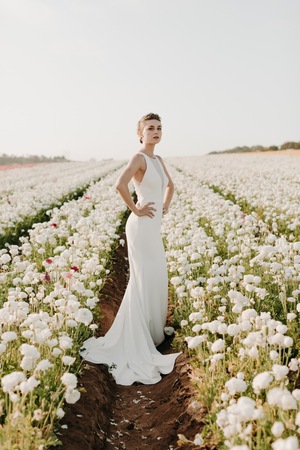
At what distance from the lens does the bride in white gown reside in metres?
5.74

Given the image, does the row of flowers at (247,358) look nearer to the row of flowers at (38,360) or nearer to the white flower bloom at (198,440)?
the white flower bloom at (198,440)

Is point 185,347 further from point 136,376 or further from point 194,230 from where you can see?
point 194,230

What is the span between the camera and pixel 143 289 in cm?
605

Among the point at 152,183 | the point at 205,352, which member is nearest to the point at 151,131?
the point at 152,183

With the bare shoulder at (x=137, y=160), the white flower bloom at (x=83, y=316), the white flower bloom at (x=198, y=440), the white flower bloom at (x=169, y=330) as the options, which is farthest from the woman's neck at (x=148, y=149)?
the white flower bloom at (x=198, y=440)

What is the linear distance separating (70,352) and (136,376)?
0.99 m

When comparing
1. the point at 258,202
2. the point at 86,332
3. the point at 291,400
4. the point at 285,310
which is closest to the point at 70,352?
the point at 86,332

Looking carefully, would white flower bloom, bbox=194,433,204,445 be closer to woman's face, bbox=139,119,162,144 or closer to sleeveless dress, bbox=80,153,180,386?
sleeveless dress, bbox=80,153,180,386

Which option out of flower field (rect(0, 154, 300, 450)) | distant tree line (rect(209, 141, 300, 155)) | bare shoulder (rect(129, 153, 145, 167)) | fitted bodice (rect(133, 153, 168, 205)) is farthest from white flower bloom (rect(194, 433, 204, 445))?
distant tree line (rect(209, 141, 300, 155))

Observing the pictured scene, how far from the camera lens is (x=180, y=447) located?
Result: 4277 millimetres

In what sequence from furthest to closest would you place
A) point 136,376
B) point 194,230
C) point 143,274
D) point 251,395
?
1. point 194,230
2. point 143,274
3. point 136,376
4. point 251,395

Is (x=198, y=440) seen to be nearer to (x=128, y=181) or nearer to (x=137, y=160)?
(x=128, y=181)

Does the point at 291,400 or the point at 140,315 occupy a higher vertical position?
the point at 291,400

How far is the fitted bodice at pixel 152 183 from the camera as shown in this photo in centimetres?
589
